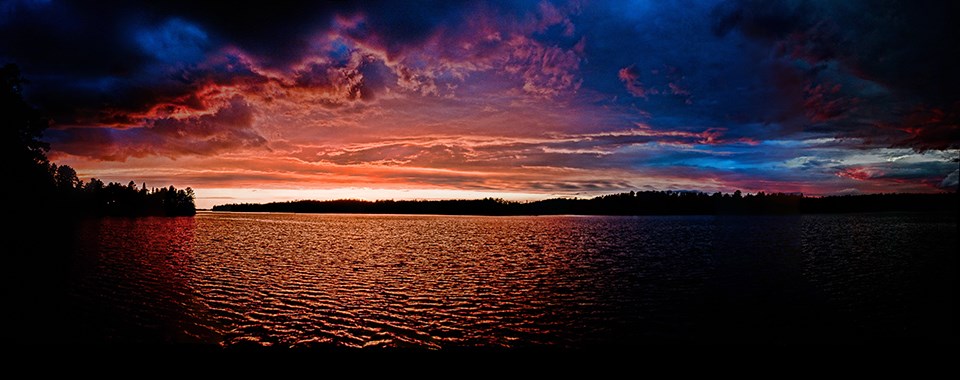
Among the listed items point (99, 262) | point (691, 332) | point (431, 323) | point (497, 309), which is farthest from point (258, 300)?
point (99, 262)

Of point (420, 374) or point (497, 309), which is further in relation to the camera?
point (497, 309)

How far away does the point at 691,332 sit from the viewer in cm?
2652

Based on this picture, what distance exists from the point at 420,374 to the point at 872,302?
35.1 metres

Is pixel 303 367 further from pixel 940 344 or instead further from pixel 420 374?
pixel 940 344

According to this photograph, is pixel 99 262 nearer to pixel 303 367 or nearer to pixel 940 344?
pixel 303 367

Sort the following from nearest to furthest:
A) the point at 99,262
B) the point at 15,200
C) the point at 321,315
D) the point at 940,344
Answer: the point at 940,344 → the point at 321,315 → the point at 99,262 → the point at 15,200

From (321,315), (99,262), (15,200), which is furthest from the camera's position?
(15,200)

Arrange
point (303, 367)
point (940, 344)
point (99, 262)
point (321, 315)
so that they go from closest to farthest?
point (303, 367) → point (940, 344) → point (321, 315) → point (99, 262)

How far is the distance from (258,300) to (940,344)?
Result: 131 feet

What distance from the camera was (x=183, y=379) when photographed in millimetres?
14805

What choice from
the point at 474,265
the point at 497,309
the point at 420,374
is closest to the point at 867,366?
the point at 420,374

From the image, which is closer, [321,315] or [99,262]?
[321,315]

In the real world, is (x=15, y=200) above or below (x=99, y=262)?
above

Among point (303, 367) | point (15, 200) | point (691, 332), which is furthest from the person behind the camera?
point (15, 200)
